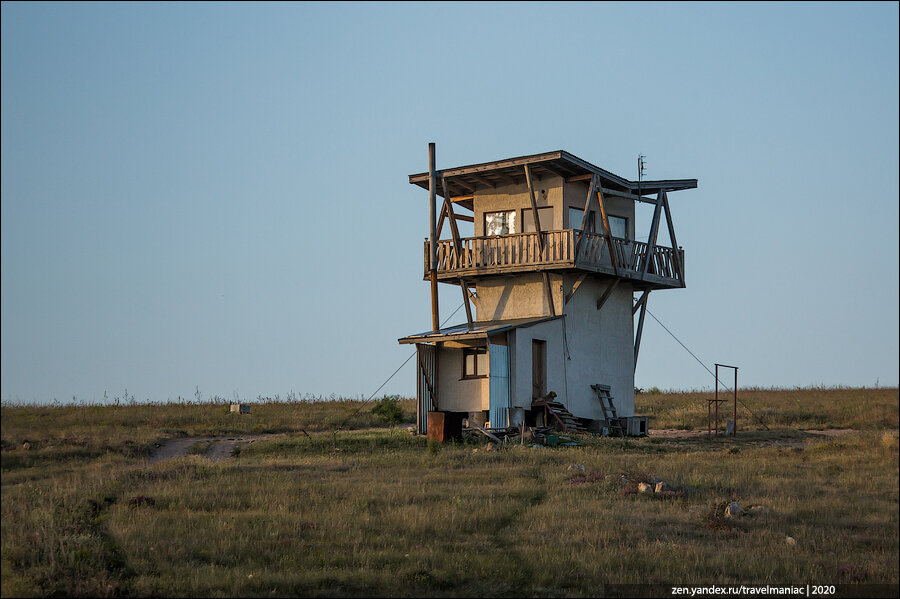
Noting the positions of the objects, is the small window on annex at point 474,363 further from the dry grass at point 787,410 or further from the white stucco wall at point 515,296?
the dry grass at point 787,410

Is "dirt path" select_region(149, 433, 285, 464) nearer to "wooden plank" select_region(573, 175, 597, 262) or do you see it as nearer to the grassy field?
the grassy field

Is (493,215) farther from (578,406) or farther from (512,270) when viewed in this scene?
(578,406)

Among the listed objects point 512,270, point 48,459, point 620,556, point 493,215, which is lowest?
point 620,556

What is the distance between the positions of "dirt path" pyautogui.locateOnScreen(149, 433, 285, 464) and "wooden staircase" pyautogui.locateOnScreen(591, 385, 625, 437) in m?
12.4

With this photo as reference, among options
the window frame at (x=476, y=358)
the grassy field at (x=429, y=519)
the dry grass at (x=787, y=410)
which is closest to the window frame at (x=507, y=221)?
the window frame at (x=476, y=358)

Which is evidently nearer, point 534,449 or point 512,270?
point 534,449

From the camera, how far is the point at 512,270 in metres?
34.8

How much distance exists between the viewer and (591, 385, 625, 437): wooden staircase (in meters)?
36.1

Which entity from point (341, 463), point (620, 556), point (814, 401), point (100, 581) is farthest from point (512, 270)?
point (100, 581)

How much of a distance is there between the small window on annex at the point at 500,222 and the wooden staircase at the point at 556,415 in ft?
23.7

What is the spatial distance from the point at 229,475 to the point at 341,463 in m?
3.40

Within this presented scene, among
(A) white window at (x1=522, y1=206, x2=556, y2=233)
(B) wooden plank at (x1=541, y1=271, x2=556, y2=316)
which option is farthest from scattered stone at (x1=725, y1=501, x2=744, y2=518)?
(A) white window at (x1=522, y1=206, x2=556, y2=233)

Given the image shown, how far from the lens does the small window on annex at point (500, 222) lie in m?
36.9

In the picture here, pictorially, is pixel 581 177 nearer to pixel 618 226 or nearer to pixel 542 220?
pixel 542 220
